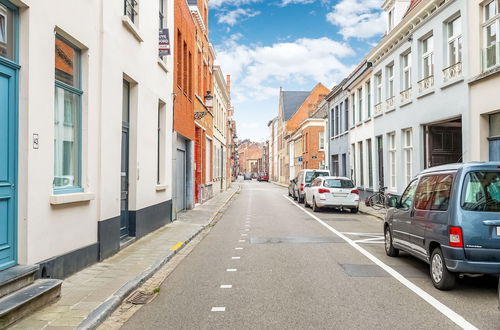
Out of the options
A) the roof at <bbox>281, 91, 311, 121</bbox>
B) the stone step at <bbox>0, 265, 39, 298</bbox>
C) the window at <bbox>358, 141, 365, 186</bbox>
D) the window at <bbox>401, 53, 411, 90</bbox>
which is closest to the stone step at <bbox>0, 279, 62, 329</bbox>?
the stone step at <bbox>0, 265, 39, 298</bbox>

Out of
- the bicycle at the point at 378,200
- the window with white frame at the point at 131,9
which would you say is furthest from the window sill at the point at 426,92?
the window with white frame at the point at 131,9

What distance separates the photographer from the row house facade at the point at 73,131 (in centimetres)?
549

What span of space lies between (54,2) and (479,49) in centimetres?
1085

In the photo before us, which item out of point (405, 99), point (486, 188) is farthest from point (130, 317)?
point (405, 99)

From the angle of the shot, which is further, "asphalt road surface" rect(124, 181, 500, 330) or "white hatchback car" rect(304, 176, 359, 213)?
"white hatchback car" rect(304, 176, 359, 213)

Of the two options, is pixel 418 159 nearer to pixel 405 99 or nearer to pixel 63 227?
pixel 405 99

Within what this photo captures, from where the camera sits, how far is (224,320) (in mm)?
4980

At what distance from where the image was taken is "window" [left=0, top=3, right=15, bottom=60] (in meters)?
5.36

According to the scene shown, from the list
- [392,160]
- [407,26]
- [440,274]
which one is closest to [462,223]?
[440,274]

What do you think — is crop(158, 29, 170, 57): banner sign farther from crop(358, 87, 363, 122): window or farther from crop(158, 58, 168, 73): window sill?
crop(358, 87, 363, 122): window

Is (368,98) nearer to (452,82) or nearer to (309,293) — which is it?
(452,82)

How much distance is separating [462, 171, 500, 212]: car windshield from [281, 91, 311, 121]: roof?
66996mm

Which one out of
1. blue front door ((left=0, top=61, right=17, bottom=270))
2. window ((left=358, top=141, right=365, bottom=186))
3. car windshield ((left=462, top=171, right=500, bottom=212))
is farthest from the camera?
window ((left=358, top=141, right=365, bottom=186))

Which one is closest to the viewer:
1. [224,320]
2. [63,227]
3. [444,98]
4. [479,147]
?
[224,320]
